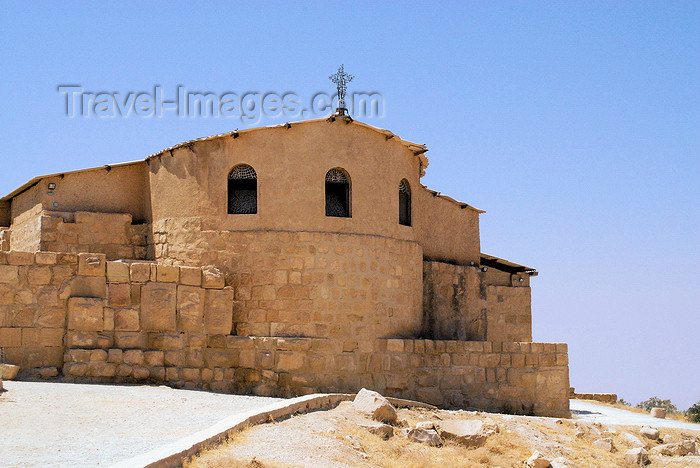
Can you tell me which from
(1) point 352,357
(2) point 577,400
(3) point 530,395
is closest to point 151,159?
(1) point 352,357

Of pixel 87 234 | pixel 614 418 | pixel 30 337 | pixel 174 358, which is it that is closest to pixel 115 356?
pixel 174 358

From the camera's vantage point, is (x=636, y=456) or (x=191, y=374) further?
(x=191, y=374)

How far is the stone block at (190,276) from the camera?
1406 cm

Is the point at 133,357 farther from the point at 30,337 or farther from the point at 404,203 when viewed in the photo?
the point at 404,203

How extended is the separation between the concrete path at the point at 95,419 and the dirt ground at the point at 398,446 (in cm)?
89

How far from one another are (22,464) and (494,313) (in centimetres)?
1372

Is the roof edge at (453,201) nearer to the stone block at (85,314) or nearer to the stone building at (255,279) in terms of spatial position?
the stone building at (255,279)

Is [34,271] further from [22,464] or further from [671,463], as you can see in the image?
[671,463]

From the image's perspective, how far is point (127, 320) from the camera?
13570 millimetres

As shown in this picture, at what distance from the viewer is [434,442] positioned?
34.9ft

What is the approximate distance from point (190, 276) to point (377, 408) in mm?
4755

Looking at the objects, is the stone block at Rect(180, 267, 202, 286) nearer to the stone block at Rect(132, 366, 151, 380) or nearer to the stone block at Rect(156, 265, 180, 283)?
the stone block at Rect(156, 265, 180, 283)

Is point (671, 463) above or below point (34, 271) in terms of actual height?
below

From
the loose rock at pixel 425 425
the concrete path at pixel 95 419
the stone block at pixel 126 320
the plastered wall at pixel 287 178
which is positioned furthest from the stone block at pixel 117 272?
the loose rock at pixel 425 425
